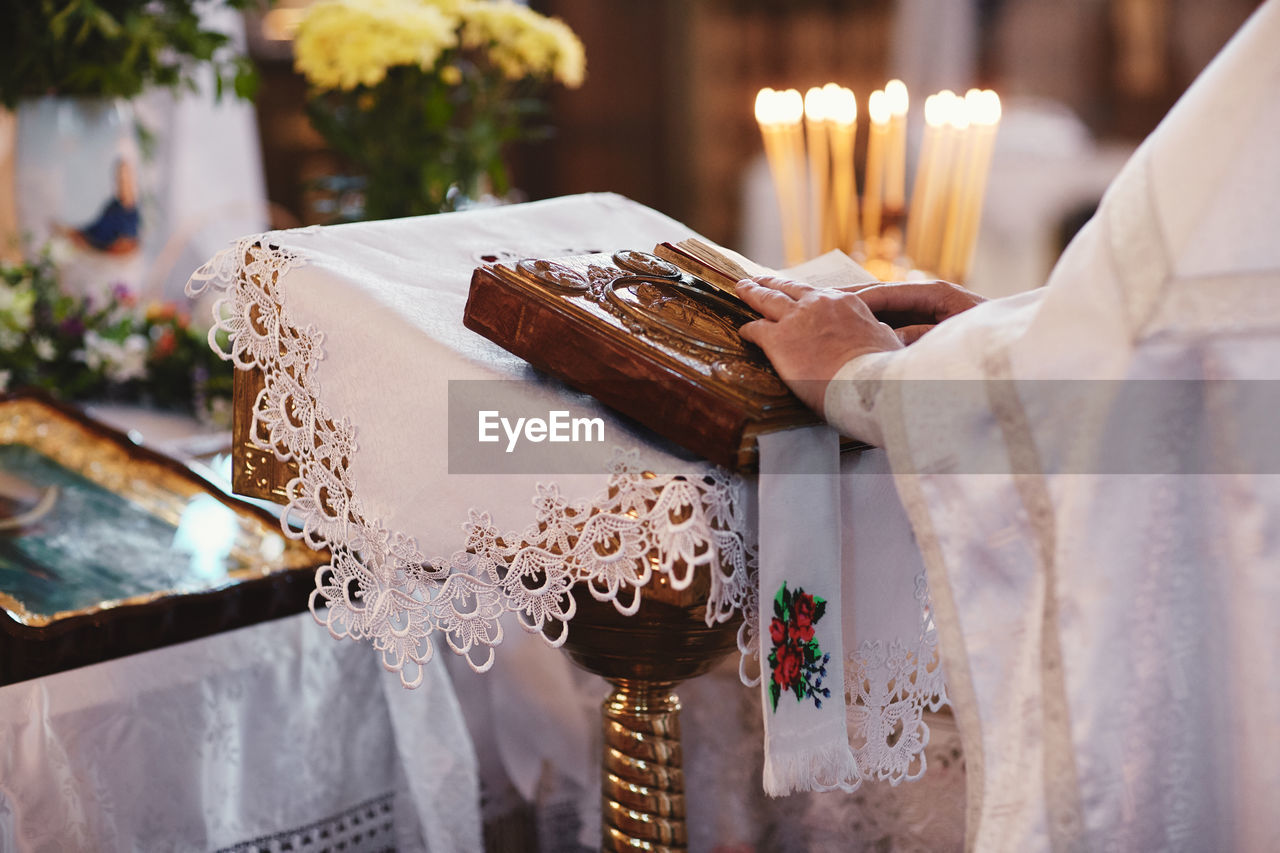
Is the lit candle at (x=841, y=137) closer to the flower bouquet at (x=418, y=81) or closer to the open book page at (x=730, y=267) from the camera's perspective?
the flower bouquet at (x=418, y=81)

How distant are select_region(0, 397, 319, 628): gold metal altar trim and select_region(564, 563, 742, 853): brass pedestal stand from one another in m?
0.42

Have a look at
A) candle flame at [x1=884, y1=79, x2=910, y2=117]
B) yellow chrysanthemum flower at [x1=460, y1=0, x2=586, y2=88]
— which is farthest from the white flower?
candle flame at [x1=884, y1=79, x2=910, y2=117]

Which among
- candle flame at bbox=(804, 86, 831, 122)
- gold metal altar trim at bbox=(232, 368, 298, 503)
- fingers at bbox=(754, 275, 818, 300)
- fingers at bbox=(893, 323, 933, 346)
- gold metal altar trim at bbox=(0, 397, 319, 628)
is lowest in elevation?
gold metal altar trim at bbox=(0, 397, 319, 628)

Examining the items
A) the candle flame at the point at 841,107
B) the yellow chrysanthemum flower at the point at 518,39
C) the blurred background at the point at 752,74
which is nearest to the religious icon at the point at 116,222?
the yellow chrysanthemum flower at the point at 518,39

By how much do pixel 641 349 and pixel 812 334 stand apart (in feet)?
0.39

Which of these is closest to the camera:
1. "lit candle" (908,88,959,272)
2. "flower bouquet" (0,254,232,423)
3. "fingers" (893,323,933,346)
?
"fingers" (893,323,933,346)

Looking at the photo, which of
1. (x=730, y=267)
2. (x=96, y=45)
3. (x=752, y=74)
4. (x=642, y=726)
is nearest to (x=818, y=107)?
A: (x=96, y=45)

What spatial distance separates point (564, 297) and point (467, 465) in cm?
13

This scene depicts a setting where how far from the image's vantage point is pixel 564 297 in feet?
2.72

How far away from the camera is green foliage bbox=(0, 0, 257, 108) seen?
1.92m

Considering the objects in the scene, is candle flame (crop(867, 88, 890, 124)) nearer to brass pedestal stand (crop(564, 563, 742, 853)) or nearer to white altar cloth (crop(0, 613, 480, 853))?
white altar cloth (crop(0, 613, 480, 853))

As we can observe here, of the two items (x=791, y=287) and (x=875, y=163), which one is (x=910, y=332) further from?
(x=875, y=163)

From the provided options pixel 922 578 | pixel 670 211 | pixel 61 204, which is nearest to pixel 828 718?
pixel 922 578

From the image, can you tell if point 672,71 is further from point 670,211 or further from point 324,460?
point 324,460
